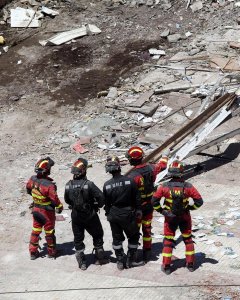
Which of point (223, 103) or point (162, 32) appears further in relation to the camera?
point (162, 32)

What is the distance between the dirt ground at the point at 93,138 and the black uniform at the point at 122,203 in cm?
68

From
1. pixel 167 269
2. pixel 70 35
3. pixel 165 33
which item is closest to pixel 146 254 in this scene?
pixel 167 269

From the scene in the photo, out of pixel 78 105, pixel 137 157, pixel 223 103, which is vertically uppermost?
pixel 137 157

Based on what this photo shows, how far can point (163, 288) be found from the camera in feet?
32.0

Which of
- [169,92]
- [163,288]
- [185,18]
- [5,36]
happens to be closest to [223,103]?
[169,92]

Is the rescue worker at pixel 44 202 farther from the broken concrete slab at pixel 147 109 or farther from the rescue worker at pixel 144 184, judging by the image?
the broken concrete slab at pixel 147 109

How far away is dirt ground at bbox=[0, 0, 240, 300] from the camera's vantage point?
10.1 metres

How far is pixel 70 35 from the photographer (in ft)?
67.1

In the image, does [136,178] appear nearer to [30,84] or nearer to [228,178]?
[228,178]

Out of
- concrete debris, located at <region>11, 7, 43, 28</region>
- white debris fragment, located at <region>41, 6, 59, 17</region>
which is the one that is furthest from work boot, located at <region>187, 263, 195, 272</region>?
white debris fragment, located at <region>41, 6, 59, 17</region>

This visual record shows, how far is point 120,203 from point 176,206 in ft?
2.61

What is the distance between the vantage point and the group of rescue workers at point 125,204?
10.0 m

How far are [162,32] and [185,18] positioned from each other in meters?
0.94

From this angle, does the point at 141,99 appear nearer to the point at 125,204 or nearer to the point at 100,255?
the point at 100,255
